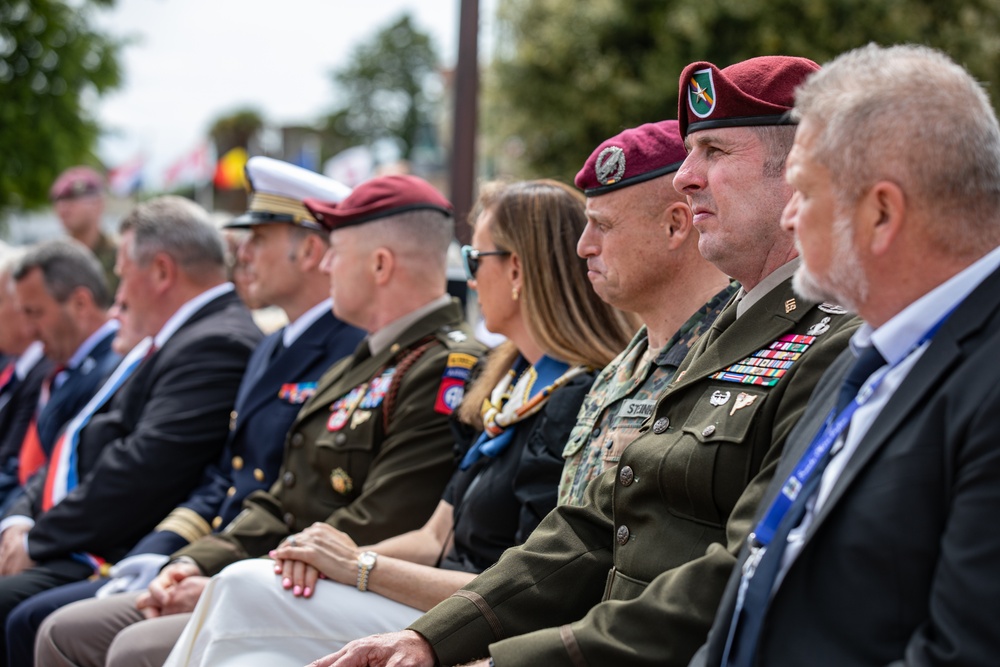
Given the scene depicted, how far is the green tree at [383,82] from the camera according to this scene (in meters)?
65.8

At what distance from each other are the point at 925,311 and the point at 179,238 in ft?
14.3

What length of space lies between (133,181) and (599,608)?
2499 centimetres

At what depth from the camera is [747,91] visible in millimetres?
2705

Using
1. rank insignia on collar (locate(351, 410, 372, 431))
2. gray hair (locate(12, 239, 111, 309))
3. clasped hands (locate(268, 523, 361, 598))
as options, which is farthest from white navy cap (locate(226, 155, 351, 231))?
clasped hands (locate(268, 523, 361, 598))

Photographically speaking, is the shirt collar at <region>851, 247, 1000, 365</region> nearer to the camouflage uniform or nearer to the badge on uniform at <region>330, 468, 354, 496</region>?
the camouflage uniform

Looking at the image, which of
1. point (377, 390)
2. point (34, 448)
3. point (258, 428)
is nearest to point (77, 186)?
point (34, 448)

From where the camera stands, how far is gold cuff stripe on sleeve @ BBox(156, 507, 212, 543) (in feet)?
15.6

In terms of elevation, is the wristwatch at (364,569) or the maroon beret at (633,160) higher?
the maroon beret at (633,160)

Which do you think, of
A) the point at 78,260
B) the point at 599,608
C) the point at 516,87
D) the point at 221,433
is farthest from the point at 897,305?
the point at 516,87

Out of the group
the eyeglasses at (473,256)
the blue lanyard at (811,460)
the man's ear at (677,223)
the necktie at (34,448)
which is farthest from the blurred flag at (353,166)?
the blue lanyard at (811,460)

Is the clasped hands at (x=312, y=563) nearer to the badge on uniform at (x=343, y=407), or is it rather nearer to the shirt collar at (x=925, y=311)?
the badge on uniform at (x=343, y=407)

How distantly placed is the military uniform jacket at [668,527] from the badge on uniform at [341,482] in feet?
4.64

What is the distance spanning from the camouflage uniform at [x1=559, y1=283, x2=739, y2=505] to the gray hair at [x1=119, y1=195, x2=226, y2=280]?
2939 mm

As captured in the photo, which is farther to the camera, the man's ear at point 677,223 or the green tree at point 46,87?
the green tree at point 46,87
